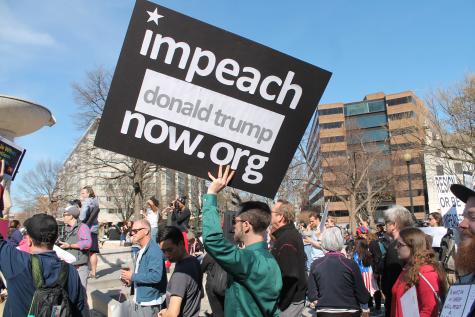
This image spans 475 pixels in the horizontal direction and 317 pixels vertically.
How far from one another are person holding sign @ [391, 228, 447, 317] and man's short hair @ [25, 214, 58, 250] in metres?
3.05

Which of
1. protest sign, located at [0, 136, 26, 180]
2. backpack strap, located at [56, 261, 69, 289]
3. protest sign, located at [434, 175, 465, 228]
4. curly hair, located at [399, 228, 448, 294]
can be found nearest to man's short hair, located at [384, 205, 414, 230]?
curly hair, located at [399, 228, 448, 294]

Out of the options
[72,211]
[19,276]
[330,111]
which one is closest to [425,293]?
[19,276]

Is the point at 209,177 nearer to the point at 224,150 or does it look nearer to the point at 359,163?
the point at 224,150

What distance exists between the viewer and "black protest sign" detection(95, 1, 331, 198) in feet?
11.5

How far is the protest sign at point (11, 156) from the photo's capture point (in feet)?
17.7

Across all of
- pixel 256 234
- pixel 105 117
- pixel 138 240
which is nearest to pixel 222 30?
pixel 105 117

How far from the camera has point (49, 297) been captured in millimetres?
3180

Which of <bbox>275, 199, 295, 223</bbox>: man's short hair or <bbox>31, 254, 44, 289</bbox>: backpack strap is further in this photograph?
<bbox>275, 199, 295, 223</bbox>: man's short hair

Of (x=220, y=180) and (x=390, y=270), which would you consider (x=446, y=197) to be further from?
(x=220, y=180)

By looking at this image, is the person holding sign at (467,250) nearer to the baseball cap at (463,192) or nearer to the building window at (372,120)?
the baseball cap at (463,192)

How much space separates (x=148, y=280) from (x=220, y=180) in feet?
5.21

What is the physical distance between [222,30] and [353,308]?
11.3 ft

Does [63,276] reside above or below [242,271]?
below

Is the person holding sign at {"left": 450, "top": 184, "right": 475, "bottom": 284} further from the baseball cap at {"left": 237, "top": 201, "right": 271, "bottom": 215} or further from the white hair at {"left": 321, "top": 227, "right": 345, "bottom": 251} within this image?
the white hair at {"left": 321, "top": 227, "right": 345, "bottom": 251}
